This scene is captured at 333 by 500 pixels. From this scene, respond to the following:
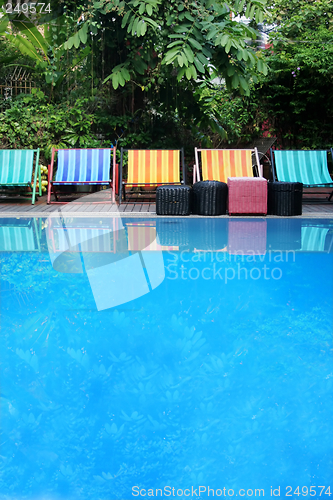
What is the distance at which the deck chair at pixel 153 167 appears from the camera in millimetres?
8039

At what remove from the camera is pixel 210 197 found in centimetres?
711

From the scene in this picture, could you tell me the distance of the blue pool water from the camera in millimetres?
1629

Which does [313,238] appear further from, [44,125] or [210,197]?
[44,125]

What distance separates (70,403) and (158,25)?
750cm

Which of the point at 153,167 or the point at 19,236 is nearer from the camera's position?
the point at 19,236

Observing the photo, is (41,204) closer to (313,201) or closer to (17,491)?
(313,201)

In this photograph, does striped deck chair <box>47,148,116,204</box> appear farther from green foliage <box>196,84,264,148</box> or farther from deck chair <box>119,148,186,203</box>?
green foliage <box>196,84,264,148</box>

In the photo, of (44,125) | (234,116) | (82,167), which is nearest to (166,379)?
(82,167)

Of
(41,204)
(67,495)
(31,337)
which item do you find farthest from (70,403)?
(41,204)

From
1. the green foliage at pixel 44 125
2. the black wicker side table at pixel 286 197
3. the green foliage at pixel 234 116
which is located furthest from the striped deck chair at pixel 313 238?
the green foliage at pixel 44 125

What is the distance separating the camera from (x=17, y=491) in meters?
1.56

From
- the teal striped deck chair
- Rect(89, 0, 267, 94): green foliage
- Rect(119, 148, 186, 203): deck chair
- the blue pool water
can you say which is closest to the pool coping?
Rect(119, 148, 186, 203): deck chair

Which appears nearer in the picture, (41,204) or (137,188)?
(41,204)

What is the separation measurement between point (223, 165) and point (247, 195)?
4.42 ft
